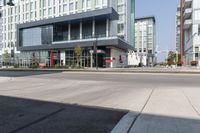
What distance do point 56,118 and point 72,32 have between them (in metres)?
67.6

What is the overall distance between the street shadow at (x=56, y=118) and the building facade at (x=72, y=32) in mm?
48311

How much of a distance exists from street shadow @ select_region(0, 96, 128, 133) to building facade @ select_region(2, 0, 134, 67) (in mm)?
48311

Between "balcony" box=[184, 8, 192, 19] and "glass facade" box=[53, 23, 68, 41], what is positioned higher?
"balcony" box=[184, 8, 192, 19]

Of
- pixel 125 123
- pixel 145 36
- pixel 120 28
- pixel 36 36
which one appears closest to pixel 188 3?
pixel 120 28

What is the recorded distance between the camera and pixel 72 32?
7256 cm

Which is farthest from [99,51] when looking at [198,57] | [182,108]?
[182,108]

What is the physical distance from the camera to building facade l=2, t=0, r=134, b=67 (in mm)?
63062

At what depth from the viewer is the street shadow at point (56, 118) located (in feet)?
18.0

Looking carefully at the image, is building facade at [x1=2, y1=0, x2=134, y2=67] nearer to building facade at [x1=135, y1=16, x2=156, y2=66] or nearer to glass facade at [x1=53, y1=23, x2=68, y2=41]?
glass facade at [x1=53, y1=23, x2=68, y2=41]

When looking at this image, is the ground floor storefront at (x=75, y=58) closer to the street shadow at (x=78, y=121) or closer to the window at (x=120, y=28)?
the window at (x=120, y=28)

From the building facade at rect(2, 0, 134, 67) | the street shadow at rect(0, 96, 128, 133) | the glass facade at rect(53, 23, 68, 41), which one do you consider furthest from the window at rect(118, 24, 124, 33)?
the street shadow at rect(0, 96, 128, 133)

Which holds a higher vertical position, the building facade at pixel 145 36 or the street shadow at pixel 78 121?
the building facade at pixel 145 36

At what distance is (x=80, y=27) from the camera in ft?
228

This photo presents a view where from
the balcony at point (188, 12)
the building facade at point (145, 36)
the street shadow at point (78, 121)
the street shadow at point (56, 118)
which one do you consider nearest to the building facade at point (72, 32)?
the balcony at point (188, 12)
